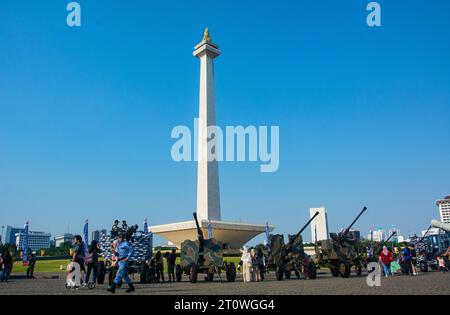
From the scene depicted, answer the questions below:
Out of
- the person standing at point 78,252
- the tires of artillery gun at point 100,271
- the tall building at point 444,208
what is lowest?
the tires of artillery gun at point 100,271

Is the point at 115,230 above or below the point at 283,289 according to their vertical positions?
above

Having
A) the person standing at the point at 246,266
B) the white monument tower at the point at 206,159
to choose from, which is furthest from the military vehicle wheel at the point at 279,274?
the white monument tower at the point at 206,159

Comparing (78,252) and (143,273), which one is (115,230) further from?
(78,252)

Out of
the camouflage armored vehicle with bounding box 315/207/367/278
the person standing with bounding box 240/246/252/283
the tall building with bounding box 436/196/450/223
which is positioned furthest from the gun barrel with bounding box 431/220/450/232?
the tall building with bounding box 436/196/450/223

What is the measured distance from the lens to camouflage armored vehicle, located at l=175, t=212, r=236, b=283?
1518 cm

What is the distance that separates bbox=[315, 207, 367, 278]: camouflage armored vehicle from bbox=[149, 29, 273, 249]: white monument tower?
23.8 m

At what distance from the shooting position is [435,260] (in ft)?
72.8

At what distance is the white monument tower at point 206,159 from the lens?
4300cm

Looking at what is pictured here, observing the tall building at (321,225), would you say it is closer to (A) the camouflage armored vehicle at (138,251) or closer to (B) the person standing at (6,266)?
(A) the camouflage armored vehicle at (138,251)

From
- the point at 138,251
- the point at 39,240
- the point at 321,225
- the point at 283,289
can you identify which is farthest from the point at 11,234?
the point at 283,289

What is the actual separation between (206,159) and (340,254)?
27.7 m

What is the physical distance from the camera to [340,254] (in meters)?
16.7
